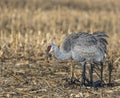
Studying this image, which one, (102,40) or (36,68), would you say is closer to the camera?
(102,40)

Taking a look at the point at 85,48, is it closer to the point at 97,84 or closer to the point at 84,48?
the point at 84,48

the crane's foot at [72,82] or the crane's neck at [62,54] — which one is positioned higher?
the crane's neck at [62,54]

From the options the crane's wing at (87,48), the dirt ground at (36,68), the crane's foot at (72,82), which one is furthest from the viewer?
the crane's foot at (72,82)

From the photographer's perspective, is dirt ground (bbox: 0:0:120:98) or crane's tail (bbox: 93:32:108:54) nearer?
dirt ground (bbox: 0:0:120:98)

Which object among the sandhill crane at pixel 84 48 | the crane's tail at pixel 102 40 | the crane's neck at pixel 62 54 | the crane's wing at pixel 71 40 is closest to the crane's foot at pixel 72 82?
the sandhill crane at pixel 84 48

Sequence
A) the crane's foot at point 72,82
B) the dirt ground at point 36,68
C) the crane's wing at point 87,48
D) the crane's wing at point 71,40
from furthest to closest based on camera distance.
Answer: the crane's foot at point 72,82 < the crane's wing at point 71,40 < the crane's wing at point 87,48 < the dirt ground at point 36,68

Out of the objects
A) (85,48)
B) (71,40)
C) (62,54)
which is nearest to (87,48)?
(85,48)

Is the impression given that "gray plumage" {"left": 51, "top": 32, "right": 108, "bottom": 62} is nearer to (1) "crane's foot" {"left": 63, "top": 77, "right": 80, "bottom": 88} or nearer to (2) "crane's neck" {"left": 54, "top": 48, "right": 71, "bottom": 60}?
(2) "crane's neck" {"left": 54, "top": 48, "right": 71, "bottom": 60}

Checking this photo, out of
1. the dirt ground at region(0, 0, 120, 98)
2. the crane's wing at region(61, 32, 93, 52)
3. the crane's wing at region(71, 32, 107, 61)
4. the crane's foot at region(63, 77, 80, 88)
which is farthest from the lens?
the crane's foot at region(63, 77, 80, 88)

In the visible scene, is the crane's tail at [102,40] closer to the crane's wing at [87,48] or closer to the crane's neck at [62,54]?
the crane's wing at [87,48]

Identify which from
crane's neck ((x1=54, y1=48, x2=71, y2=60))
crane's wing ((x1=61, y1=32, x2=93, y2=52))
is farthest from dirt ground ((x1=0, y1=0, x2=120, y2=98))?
crane's wing ((x1=61, y1=32, x2=93, y2=52))

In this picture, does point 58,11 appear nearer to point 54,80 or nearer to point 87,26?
point 87,26

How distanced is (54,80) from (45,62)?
135cm

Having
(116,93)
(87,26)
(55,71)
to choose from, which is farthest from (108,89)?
(87,26)
